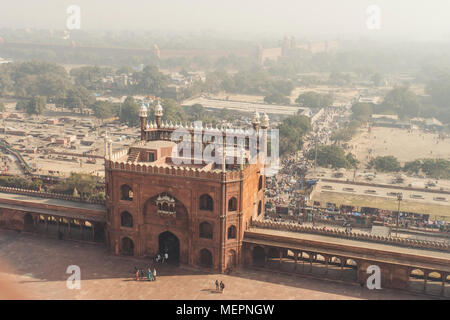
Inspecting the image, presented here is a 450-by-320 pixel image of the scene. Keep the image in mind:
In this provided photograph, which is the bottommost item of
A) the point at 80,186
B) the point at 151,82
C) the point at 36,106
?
the point at 80,186

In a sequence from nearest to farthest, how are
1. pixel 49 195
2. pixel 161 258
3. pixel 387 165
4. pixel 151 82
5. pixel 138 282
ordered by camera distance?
pixel 138 282
pixel 161 258
pixel 49 195
pixel 387 165
pixel 151 82

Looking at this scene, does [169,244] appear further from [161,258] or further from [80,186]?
[80,186]

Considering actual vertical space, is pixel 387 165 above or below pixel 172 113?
below

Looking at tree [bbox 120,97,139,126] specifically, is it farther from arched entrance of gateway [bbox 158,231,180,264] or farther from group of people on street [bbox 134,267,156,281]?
group of people on street [bbox 134,267,156,281]

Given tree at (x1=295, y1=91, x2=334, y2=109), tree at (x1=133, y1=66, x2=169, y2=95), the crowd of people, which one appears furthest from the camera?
tree at (x1=133, y1=66, x2=169, y2=95)

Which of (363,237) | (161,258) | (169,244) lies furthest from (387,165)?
(161,258)

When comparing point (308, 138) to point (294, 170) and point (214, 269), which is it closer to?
point (294, 170)

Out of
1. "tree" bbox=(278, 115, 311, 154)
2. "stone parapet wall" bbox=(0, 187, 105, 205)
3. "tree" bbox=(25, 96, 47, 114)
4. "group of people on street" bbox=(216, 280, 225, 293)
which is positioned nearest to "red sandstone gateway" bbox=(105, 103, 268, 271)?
"group of people on street" bbox=(216, 280, 225, 293)

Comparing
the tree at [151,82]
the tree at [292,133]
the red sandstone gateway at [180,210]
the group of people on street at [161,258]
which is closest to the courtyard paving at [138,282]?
the group of people on street at [161,258]

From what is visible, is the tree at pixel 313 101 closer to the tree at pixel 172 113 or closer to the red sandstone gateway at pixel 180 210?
the tree at pixel 172 113
